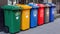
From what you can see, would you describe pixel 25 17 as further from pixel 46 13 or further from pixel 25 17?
pixel 46 13

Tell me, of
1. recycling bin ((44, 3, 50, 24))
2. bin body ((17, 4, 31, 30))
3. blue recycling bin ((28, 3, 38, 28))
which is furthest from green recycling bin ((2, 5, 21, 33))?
recycling bin ((44, 3, 50, 24))

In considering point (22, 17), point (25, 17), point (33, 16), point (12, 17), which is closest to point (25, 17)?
point (25, 17)

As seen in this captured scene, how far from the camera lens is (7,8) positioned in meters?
8.57

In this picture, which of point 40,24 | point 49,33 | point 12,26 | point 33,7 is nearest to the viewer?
point 12,26

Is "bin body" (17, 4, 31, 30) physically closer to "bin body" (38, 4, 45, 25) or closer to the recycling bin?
"bin body" (38, 4, 45, 25)

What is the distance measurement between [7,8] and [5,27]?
85 cm

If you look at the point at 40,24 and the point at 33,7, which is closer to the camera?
the point at 33,7

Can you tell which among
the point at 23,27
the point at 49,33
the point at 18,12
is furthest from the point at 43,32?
the point at 18,12

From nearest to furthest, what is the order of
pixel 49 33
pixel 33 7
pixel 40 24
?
pixel 49 33, pixel 33 7, pixel 40 24

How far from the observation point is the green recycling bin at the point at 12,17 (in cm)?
846

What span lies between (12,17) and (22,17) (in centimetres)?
89

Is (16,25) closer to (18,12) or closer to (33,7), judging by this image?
(18,12)

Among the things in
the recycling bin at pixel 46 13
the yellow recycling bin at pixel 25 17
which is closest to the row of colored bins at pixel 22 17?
the yellow recycling bin at pixel 25 17

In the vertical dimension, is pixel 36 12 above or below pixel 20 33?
above
